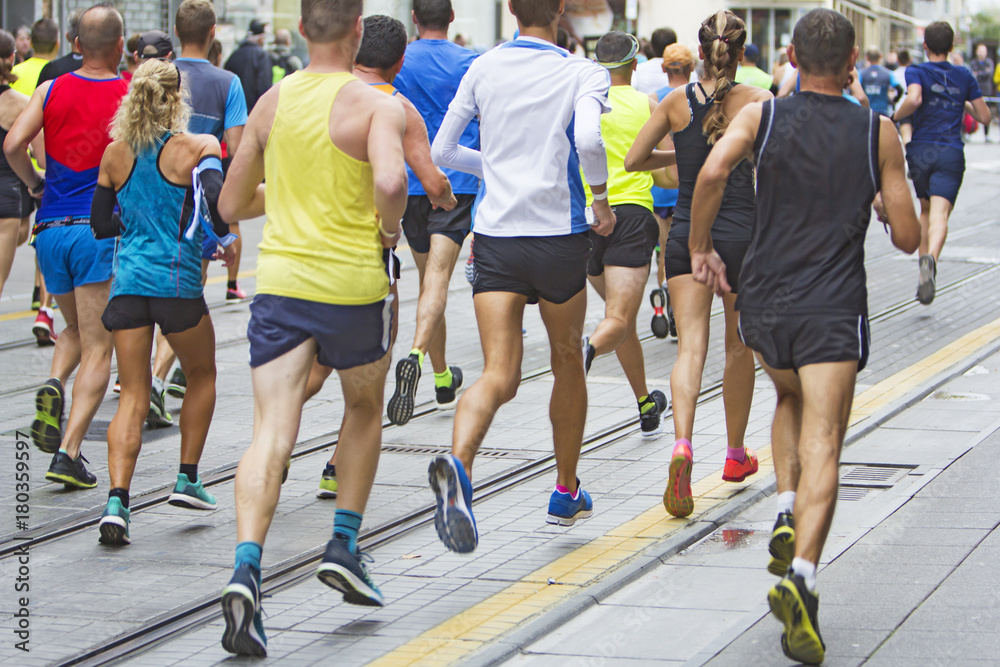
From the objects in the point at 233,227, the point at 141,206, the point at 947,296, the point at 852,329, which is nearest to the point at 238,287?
the point at 233,227

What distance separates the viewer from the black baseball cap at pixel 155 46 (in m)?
7.23

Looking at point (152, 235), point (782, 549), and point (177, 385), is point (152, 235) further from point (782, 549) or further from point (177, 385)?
point (177, 385)

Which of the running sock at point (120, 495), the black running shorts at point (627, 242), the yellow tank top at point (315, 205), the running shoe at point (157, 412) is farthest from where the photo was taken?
the running shoe at point (157, 412)

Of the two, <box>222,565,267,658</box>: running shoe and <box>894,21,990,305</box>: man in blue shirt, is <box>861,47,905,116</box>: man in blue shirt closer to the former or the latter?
<box>894,21,990,305</box>: man in blue shirt

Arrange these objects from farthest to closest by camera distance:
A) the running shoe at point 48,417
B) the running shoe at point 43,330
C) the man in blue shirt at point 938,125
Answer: the man in blue shirt at point 938,125 < the running shoe at point 43,330 < the running shoe at point 48,417

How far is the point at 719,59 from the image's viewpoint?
5758mm

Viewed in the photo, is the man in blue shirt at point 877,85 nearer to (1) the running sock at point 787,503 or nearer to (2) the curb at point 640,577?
(2) the curb at point 640,577

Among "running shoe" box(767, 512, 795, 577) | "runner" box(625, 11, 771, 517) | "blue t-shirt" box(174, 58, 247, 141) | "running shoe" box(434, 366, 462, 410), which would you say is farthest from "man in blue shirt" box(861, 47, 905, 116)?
"running shoe" box(767, 512, 795, 577)

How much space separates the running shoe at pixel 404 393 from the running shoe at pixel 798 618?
2847 millimetres

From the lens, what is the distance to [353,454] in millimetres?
4730

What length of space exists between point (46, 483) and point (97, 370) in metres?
0.61

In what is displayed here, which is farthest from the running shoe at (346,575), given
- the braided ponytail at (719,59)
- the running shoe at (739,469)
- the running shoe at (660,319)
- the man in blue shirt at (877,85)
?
the man in blue shirt at (877,85)

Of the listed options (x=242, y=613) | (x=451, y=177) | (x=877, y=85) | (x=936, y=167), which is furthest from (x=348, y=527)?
(x=877, y=85)

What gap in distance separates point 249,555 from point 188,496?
1712 mm
